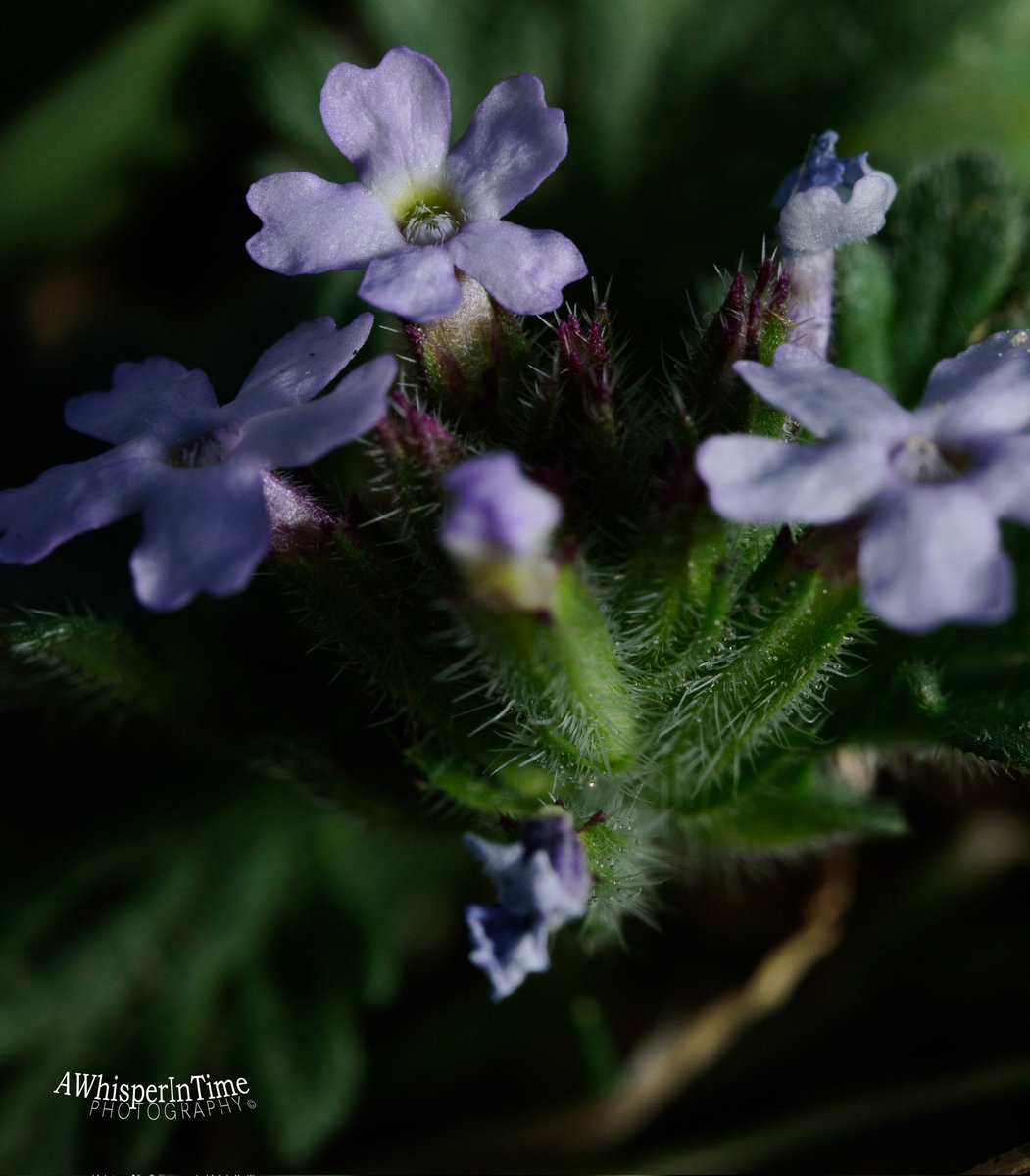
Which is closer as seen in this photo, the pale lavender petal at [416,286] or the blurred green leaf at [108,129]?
the pale lavender petal at [416,286]

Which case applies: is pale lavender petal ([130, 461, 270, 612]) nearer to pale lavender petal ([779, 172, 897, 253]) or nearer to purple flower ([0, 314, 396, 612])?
purple flower ([0, 314, 396, 612])

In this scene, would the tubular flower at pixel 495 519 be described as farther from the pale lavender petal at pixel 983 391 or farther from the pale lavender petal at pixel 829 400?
the pale lavender petal at pixel 983 391

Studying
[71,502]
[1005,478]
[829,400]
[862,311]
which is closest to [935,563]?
[1005,478]

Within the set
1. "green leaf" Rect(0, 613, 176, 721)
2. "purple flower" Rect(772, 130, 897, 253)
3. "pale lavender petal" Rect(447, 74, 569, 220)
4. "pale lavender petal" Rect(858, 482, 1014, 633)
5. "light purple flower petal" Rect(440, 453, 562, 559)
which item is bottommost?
"green leaf" Rect(0, 613, 176, 721)

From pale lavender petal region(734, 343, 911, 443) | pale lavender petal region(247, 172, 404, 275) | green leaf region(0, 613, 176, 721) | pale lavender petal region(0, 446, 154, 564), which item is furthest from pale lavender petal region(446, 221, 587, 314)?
green leaf region(0, 613, 176, 721)

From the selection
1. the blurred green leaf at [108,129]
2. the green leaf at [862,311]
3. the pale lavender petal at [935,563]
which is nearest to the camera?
the pale lavender petal at [935,563]

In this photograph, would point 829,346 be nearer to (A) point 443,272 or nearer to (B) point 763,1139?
(A) point 443,272

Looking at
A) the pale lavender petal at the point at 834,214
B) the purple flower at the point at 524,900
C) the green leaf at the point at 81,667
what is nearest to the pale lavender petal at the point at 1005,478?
the pale lavender petal at the point at 834,214
